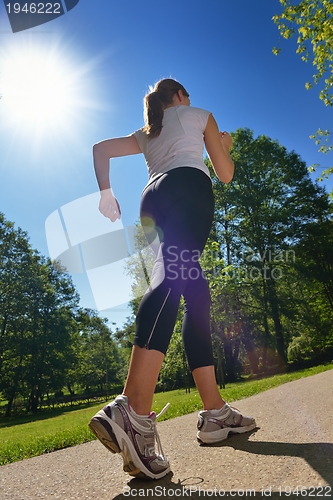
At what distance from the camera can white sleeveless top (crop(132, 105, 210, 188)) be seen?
1768 mm

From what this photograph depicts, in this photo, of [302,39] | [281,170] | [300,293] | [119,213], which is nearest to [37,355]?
[300,293]

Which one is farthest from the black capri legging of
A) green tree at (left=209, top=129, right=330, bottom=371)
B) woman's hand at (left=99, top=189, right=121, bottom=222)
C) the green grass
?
green tree at (left=209, top=129, right=330, bottom=371)

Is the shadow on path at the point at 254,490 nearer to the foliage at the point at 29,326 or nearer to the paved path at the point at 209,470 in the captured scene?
the paved path at the point at 209,470

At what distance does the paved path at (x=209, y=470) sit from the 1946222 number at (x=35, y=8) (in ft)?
17.6

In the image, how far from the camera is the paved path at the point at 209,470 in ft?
3.49

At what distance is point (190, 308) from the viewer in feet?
5.74

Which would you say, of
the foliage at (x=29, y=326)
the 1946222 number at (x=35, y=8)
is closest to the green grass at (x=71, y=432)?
the 1946222 number at (x=35, y=8)

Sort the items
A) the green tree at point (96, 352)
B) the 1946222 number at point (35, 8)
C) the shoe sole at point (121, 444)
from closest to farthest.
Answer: the shoe sole at point (121, 444) → the 1946222 number at point (35, 8) → the green tree at point (96, 352)

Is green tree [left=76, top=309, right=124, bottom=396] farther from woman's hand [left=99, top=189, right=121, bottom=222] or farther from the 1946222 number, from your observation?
woman's hand [left=99, top=189, right=121, bottom=222]

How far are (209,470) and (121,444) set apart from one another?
13.3 inches

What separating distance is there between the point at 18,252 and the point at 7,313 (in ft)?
17.1

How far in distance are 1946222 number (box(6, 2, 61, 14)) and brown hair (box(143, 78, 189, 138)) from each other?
3.85 metres

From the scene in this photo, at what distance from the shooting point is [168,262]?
1.53 metres

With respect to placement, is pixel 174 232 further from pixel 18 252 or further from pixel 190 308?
pixel 18 252
